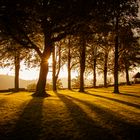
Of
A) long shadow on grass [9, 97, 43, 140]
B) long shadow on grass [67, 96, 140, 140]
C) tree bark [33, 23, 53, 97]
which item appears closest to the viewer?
long shadow on grass [9, 97, 43, 140]

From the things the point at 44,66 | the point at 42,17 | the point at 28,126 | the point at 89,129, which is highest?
the point at 42,17

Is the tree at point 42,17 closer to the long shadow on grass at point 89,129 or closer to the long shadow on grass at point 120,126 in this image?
the long shadow on grass at point 89,129

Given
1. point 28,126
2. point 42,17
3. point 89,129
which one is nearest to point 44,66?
point 42,17

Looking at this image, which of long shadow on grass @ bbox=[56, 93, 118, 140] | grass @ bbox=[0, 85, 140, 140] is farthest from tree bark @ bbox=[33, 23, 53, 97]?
long shadow on grass @ bbox=[56, 93, 118, 140]

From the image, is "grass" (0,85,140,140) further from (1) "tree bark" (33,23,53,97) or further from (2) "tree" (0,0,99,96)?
(1) "tree bark" (33,23,53,97)

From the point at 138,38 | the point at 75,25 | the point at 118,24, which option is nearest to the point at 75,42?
the point at 118,24

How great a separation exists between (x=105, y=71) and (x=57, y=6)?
42.2 metres

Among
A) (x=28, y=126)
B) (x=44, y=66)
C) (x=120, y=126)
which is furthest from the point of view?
(x=44, y=66)

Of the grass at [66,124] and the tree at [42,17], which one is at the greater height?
the tree at [42,17]

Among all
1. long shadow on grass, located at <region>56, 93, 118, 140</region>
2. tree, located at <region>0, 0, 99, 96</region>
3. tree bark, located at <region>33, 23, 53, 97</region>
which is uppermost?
tree, located at <region>0, 0, 99, 96</region>

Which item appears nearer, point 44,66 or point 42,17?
point 42,17

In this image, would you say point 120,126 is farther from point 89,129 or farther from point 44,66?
point 44,66

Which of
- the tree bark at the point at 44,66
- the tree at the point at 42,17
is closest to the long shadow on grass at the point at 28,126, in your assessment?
the tree at the point at 42,17

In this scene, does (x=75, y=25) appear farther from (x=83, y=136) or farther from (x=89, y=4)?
(x=83, y=136)
